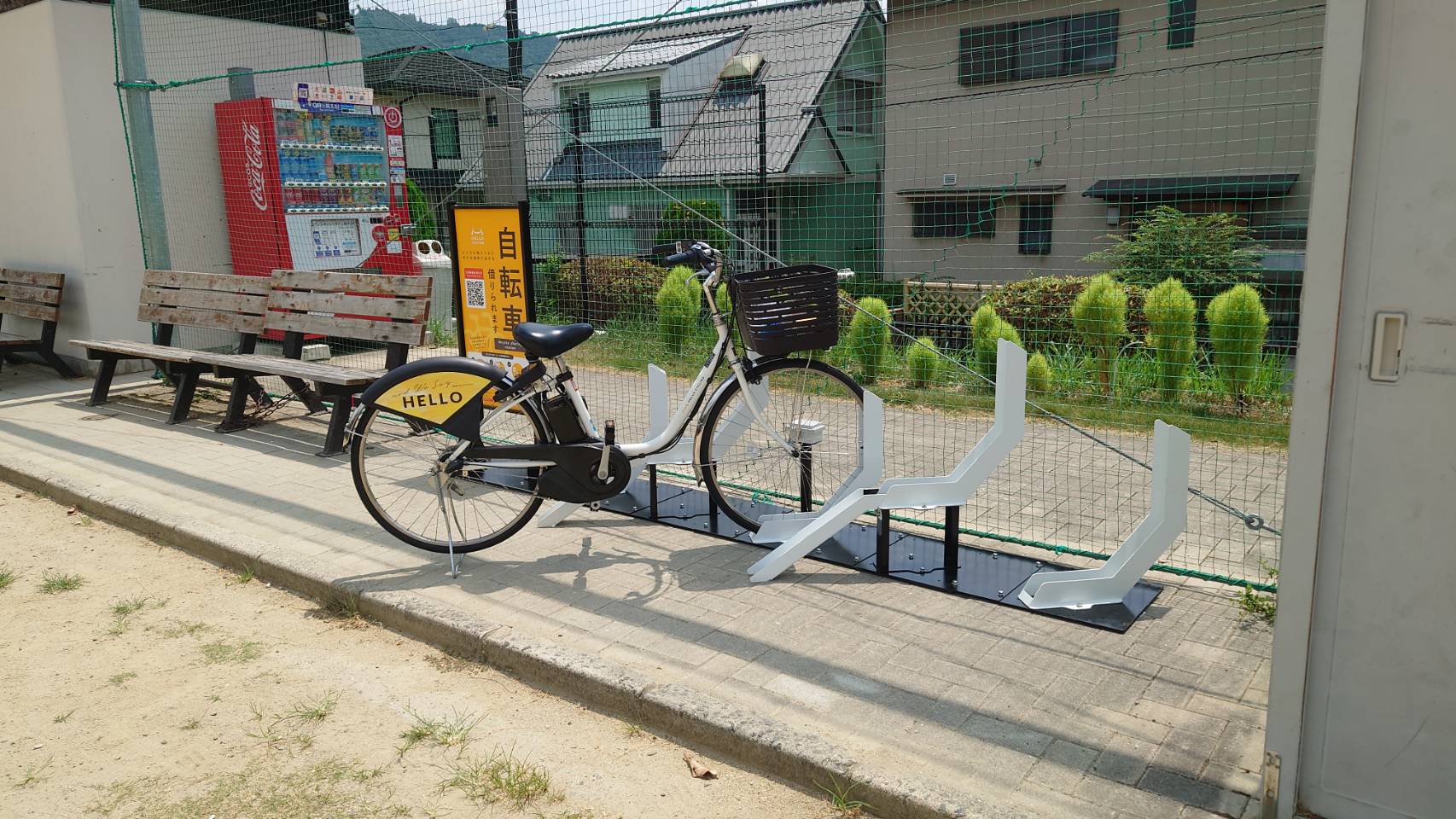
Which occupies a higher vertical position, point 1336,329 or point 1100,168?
point 1100,168

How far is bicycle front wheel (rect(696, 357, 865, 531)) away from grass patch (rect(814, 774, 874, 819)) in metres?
1.75

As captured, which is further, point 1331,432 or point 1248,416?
point 1248,416

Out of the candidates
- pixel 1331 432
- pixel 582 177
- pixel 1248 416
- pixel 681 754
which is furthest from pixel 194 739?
pixel 582 177

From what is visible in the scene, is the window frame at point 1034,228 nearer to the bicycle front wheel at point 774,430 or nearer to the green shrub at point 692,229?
the green shrub at point 692,229

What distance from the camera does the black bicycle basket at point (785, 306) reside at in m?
4.14

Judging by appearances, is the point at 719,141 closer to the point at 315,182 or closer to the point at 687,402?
the point at 687,402

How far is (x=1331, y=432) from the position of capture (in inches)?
90.4

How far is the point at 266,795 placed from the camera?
Answer: 9.32ft

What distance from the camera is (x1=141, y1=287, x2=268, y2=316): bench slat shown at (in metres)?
7.20

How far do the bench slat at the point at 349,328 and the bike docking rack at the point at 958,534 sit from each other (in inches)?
73.5

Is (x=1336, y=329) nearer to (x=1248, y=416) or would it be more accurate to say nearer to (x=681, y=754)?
(x=681, y=754)

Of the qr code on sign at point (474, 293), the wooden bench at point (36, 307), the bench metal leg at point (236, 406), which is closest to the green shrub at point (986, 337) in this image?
the qr code on sign at point (474, 293)

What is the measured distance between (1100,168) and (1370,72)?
15.2 m

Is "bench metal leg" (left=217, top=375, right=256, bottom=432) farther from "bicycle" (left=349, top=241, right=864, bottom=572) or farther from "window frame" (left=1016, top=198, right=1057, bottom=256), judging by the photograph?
"window frame" (left=1016, top=198, right=1057, bottom=256)
